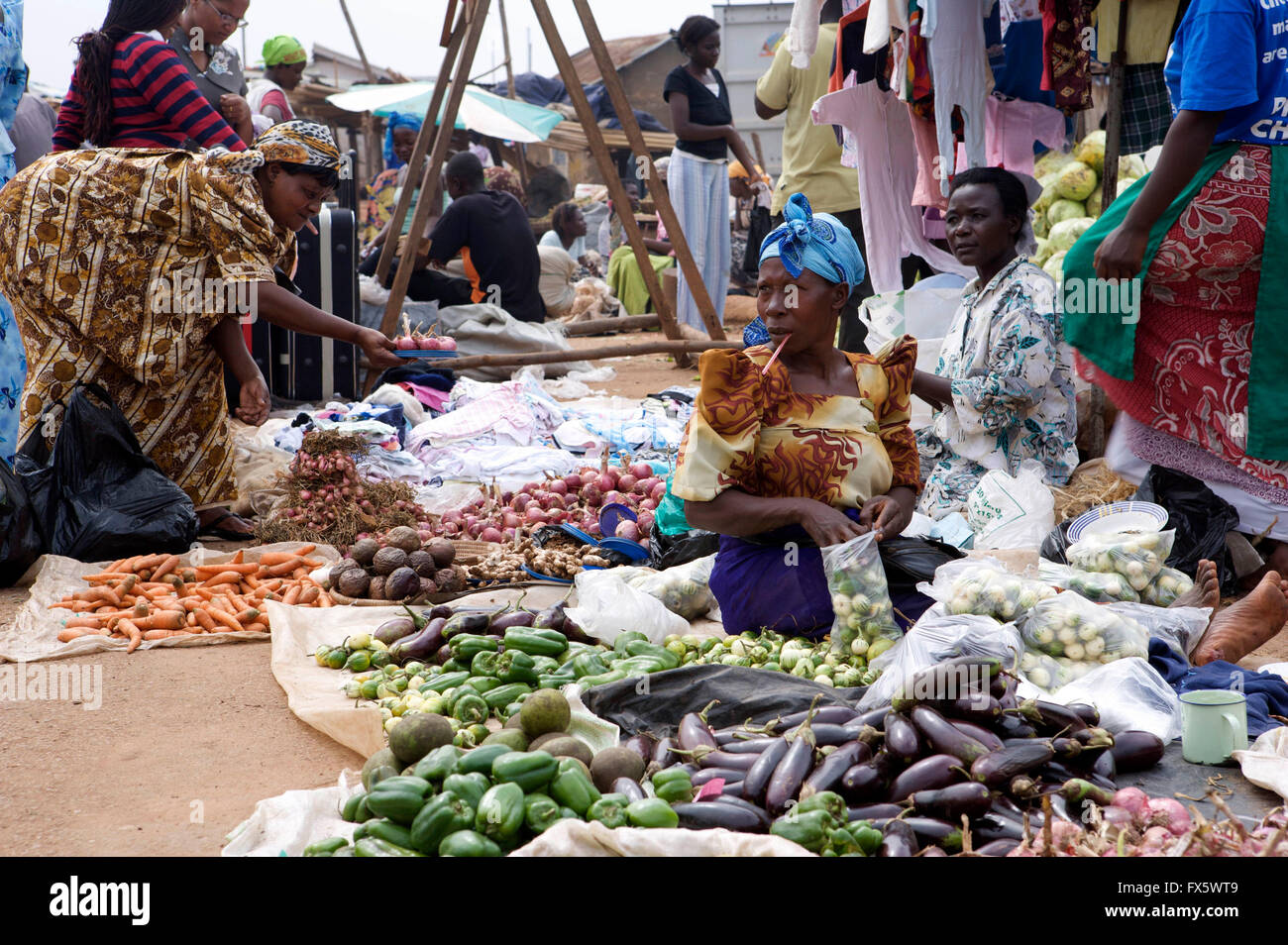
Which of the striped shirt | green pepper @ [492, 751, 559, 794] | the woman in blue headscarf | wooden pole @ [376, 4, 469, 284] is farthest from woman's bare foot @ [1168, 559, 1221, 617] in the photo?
the woman in blue headscarf

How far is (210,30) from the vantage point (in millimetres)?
6238

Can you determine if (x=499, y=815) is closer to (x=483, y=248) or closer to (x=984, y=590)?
(x=984, y=590)

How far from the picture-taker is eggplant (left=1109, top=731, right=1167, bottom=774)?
8.31ft

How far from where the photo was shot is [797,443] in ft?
10.5

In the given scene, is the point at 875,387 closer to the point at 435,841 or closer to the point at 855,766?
the point at 855,766

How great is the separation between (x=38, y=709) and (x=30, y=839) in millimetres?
906

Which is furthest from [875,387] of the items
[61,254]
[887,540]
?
[61,254]

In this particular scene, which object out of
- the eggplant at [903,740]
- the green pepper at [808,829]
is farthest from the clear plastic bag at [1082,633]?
the green pepper at [808,829]

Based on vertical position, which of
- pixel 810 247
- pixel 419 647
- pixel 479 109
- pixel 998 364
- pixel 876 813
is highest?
pixel 479 109

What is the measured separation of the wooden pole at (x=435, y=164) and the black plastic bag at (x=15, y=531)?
334cm

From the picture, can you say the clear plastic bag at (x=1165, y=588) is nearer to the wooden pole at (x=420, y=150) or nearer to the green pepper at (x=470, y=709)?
the green pepper at (x=470, y=709)

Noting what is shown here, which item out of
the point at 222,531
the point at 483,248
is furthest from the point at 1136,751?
the point at 483,248

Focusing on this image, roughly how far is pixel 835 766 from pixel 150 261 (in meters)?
3.61

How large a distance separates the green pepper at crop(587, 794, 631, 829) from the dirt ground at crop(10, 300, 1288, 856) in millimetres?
754
